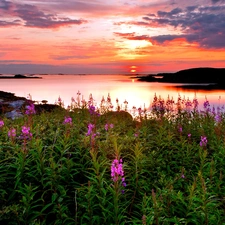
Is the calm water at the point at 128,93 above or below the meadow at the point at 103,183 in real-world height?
below

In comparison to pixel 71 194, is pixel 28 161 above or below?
above

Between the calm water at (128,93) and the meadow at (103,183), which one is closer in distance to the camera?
the meadow at (103,183)

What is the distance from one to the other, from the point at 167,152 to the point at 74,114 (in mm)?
4508

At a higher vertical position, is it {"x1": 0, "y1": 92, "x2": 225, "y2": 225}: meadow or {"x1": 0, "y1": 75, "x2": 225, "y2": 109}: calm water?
{"x1": 0, "y1": 92, "x2": 225, "y2": 225}: meadow

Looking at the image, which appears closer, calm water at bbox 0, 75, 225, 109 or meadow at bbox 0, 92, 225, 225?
meadow at bbox 0, 92, 225, 225

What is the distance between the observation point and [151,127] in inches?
366

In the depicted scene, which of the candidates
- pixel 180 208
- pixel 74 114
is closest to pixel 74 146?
pixel 180 208

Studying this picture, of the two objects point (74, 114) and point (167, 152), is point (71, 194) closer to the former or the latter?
point (167, 152)

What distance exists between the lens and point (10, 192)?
494 cm

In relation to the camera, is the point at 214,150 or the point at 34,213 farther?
the point at 214,150

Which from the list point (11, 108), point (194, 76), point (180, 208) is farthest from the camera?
point (194, 76)

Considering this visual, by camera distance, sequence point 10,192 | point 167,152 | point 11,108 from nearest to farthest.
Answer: point 10,192 → point 167,152 → point 11,108

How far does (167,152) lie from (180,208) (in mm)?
2472

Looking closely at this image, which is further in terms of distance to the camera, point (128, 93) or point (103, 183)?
point (128, 93)
